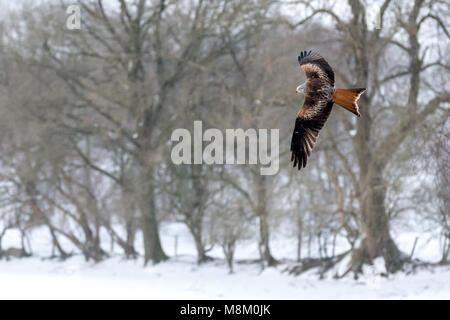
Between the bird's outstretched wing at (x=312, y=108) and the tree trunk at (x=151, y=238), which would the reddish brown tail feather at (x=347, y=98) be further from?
the tree trunk at (x=151, y=238)

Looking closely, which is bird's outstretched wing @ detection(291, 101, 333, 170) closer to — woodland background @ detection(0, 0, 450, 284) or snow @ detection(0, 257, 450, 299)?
→ woodland background @ detection(0, 0, 450, 284)

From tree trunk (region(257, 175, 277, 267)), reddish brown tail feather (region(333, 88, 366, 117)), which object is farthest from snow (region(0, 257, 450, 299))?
reddish brown tail feather (region(333, 88, 366, 117))

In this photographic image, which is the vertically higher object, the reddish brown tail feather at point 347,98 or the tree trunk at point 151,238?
the reddish brown tail feather at point 347,98

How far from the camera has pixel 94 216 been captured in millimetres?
20328

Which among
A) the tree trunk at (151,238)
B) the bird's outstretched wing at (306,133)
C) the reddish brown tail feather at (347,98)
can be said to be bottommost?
the tree trunk at (151,238)

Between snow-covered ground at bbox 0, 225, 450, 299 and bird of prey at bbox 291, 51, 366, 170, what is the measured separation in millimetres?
10321

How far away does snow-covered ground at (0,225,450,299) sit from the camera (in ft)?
45.6

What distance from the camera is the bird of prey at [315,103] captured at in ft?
9.94

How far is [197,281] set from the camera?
17.3 metres

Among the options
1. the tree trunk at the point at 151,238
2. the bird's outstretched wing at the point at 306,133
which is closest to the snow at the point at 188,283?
the tree trunk at the point at 151,238

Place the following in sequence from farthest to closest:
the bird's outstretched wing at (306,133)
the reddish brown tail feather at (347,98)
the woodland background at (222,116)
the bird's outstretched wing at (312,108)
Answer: the woodland background at (222,116)
the bird's outstretched wing at (306,133)
the bird's outstretched wing at (312,108)
the reddish brown tail feather at (347,98)

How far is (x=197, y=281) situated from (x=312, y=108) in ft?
47.4

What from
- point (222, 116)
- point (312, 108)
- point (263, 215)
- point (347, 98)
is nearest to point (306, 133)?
point (312, 108)
